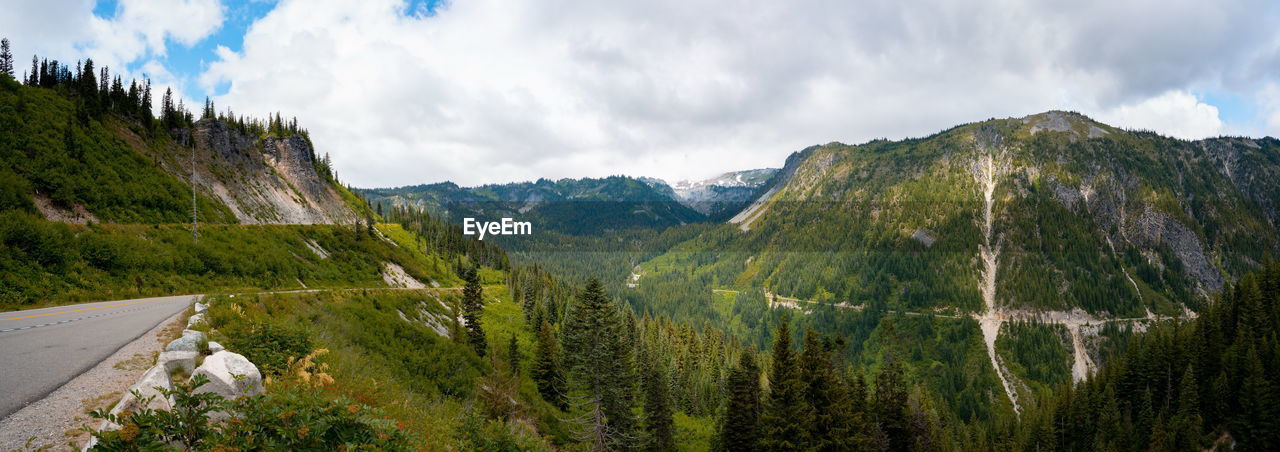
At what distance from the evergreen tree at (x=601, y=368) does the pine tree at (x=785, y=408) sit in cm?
1070

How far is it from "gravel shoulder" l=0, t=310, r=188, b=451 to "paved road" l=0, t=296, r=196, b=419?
249 millimetres

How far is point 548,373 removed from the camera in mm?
42188

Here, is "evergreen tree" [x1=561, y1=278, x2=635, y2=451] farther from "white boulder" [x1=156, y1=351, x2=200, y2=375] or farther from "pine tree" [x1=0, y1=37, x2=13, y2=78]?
"pine tree" [x1=0, y1=37, x2=13, y2=78]

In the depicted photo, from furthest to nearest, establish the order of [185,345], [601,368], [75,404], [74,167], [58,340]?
[74,167] < [601,368] < [58,340] < [185,345] < [75,404]

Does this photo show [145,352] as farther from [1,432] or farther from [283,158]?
[283,158]

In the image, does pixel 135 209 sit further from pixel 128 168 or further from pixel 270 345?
pixel 270 345

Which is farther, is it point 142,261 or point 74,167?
point 74,167

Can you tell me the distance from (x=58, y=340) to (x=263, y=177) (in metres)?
120

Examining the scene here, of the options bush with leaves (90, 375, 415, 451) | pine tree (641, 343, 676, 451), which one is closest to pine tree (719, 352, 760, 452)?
pine tree (641, 343, 676, 451)

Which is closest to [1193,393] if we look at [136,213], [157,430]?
[157,430]

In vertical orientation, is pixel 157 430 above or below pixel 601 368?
above

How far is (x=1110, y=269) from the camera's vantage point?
194m

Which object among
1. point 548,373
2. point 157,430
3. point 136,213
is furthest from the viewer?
point 136,213

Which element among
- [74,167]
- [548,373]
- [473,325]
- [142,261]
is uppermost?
[74,167]
